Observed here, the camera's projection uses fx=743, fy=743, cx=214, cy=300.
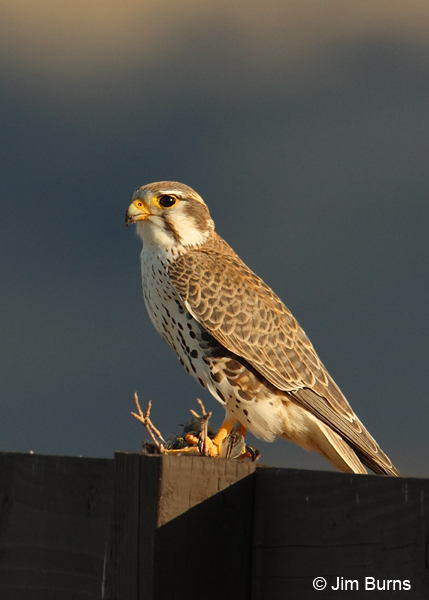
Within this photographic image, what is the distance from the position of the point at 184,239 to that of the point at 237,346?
653mm

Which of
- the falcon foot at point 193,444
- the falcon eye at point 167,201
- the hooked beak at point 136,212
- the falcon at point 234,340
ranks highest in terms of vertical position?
the falcon eye at point 167,201

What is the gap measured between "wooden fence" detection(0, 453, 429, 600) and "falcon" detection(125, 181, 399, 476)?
1.31m

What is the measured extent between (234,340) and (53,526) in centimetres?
157

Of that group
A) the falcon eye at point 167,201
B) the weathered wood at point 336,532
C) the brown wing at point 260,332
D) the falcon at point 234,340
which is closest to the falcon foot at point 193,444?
Answer: the falcon at point 234,340

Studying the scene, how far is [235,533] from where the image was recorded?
1744 mm

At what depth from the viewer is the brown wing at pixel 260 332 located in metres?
3.53

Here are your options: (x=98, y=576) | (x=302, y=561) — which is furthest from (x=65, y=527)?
(x=302, y=561)

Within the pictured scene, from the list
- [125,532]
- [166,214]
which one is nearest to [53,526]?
[125,532]

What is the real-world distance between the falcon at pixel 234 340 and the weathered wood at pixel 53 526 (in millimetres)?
1122

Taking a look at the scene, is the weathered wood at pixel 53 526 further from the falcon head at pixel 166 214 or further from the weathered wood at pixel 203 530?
the falcon head at pixel 166 214

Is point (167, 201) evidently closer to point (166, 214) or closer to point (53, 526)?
point (166, 214)

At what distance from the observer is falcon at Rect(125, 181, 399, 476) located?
135 inches

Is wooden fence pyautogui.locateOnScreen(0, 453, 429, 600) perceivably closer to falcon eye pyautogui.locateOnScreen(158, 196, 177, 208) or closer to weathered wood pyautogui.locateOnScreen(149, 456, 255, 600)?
weathered wood pyautogui.locateOnScreen(149, 456, 255, 600)

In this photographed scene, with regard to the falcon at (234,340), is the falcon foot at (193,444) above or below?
below
